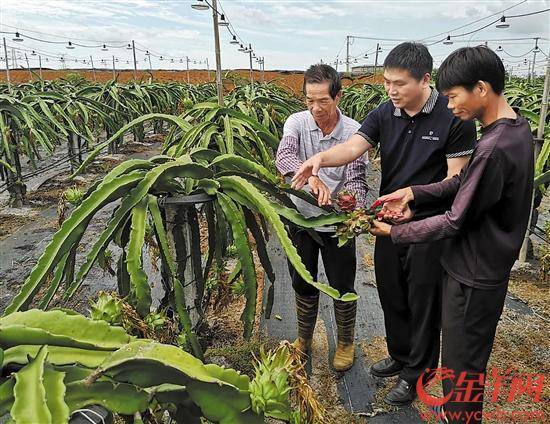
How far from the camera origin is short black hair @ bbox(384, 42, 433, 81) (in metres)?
1.56

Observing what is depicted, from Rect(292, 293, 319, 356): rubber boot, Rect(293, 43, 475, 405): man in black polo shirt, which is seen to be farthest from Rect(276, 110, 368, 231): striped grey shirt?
Rect(292, 293, 319, 356): rubber boot

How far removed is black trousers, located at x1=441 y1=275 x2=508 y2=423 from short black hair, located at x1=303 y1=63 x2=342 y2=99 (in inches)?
32.0

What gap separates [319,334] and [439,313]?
785mm

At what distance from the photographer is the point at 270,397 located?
76cm

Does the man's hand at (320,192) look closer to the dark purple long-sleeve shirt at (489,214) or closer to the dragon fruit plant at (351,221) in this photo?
the dragon fruit plant at (351,221)

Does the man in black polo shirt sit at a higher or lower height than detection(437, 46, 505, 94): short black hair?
lower

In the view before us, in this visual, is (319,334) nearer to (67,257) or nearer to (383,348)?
(383,348)

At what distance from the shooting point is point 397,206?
1607mm

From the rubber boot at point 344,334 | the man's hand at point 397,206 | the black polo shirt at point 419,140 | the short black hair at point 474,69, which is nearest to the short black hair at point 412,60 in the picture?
the black polo shirt at point 419,140

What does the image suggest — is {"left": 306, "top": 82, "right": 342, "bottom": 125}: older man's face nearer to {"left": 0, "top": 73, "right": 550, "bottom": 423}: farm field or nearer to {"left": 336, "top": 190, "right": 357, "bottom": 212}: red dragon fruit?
{"left": 0, "top": 73, "right": 550, "bottom": 423}: farm field

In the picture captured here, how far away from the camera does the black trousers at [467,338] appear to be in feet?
4.68

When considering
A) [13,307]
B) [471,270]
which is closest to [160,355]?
[13,307]

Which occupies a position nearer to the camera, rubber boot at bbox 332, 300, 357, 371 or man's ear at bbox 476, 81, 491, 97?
man's ear at bbox 476, 81, 491, 97

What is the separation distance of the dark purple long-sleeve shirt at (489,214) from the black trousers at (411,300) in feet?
0.68
